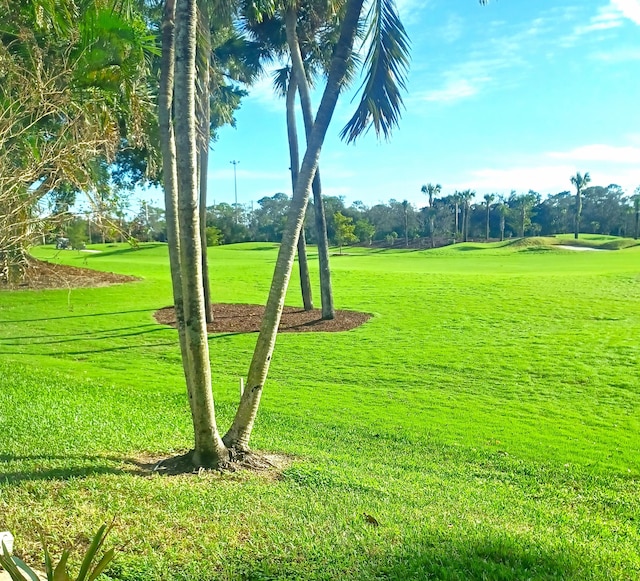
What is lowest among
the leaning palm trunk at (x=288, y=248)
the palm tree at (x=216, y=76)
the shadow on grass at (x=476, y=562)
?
the shadow on grass at (x=476, y=562)

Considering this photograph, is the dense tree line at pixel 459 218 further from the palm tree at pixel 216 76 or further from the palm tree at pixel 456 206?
the palm tree at pixel 216 76

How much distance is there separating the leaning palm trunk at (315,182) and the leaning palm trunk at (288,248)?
10323mm

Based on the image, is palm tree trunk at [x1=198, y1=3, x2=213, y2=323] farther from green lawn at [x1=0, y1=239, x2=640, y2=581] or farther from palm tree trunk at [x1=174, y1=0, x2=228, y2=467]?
palm tree trunk at [x1=174, y1=0, x2=228, y2=467]

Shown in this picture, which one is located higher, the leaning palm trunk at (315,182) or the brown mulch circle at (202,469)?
the leaning palm trunk at (315,182)

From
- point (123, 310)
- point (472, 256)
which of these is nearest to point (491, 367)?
point (123, 310)

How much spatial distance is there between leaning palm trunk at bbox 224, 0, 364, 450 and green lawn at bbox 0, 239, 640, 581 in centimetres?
67

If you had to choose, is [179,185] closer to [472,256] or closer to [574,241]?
[472,256]

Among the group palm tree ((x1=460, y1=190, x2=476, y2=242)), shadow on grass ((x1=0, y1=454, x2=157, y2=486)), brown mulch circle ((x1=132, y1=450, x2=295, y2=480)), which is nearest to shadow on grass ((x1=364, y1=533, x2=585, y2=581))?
brown mulch circle ((x1=132, y1=450, x2=295, y2=480))

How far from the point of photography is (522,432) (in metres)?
8.55

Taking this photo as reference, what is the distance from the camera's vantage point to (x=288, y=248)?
5.83 meters

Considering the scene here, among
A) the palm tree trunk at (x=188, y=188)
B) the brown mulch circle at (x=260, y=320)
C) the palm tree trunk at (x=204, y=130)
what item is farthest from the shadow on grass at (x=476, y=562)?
the brown mulch circle at (x=260, y=320)

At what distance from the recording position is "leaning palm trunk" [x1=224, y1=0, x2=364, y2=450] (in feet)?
19.2

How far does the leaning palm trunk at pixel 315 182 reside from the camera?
16.5 metres

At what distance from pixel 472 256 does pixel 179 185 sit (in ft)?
148
